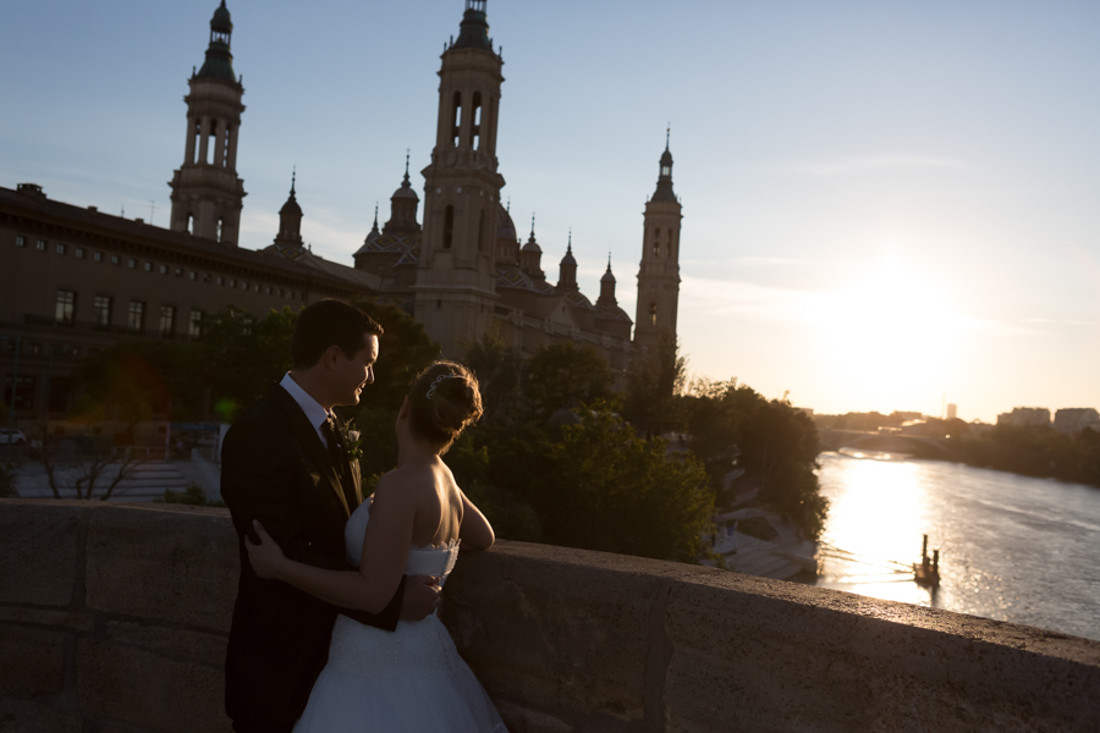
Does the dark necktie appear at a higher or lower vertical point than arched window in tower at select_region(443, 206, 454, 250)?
lower

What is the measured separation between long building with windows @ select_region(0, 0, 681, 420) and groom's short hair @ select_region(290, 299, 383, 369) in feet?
149

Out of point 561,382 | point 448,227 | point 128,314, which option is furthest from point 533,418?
point 128,314

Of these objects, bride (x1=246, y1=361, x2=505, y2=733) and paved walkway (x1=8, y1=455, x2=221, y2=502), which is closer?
bride (x1=246, y1=361, x2=505, y2=733)

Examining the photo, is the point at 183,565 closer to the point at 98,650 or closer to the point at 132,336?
the point at 98,650

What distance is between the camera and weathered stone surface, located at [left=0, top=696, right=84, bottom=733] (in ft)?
12.0

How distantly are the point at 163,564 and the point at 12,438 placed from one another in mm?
40397

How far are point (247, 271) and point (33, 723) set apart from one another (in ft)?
221

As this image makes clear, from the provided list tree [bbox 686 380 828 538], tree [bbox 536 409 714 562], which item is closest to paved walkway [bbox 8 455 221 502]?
tree [bbox 536 409 714 562]

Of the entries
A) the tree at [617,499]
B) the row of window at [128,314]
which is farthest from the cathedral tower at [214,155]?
the tree at [617,499]

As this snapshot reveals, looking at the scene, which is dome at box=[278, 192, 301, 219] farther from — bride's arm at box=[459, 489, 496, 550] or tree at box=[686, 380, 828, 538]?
bride's arm at box=[459, 489, 496, 550]

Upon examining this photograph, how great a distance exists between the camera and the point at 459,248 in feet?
205

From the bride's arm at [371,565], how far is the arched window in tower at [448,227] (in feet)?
202

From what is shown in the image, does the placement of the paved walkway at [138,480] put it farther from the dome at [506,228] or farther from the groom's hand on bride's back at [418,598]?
the dome at [506,228]

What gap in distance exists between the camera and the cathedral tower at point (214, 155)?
7900 centimetres
